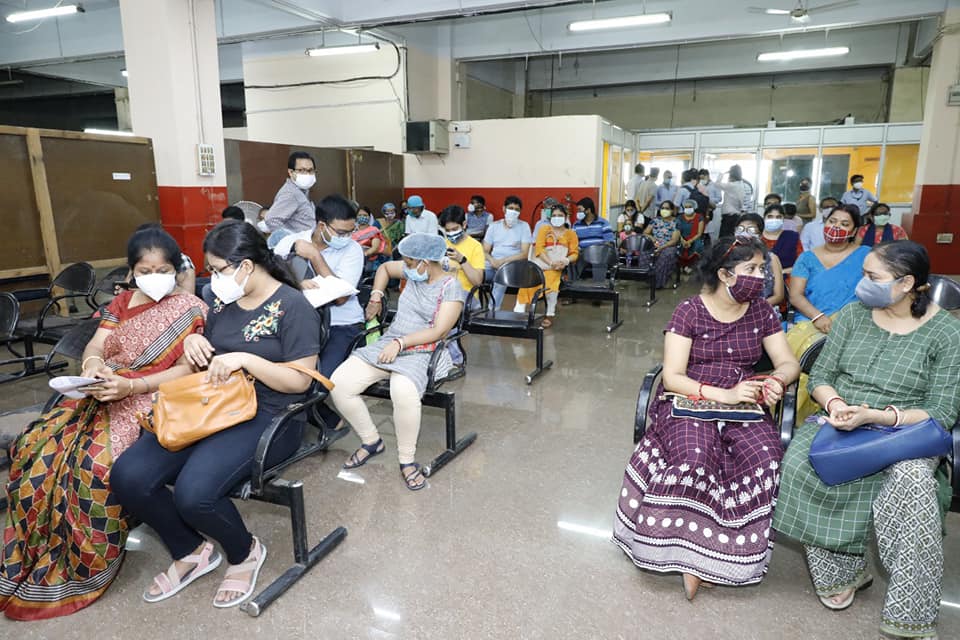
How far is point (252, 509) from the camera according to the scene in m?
2.70

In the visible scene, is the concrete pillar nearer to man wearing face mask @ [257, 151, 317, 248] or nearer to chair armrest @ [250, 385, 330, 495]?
man wearing face mask @ [257, 151, 317, 248]

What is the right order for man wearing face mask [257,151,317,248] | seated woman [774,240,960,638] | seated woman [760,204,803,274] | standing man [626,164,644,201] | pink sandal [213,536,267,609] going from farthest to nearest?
standing man [626,164,644,201] < seated woman [760,204,803,274] < man wearing face mask [257,151,317,248] < pink sandal [213,536,267,609] < seated woman [774,240,960,638]

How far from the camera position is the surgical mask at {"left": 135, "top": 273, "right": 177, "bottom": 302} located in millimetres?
2287

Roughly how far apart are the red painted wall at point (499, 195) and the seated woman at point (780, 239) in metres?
4.36

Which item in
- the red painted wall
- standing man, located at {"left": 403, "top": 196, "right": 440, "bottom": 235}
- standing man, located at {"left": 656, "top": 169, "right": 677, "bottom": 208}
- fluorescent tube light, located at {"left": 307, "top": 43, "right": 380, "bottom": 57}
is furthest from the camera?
standing man, located at {"left": 656, "top": 169, "right": 677, "bottom": 208}

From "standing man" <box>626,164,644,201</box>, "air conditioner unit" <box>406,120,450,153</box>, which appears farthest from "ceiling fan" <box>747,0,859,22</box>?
"air conditioner unit" <box>406,120,450,153</box>

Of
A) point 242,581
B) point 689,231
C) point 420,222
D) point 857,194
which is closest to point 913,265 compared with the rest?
point 242,581

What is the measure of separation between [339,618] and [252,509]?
2.94 ft

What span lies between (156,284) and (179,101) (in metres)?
4.60

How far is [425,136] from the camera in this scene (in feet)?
32.8

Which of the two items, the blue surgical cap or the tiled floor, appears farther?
the blue surgical cap

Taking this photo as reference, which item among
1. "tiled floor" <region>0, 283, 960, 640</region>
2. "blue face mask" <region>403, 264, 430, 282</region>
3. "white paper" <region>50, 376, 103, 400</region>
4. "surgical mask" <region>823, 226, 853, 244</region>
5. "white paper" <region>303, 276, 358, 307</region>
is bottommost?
"tiled floor" <region>0, 283, 960, 640</region>

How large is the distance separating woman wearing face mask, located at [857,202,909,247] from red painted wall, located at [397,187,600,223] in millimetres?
4289

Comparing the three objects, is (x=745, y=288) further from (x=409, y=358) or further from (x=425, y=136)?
(x=425, y=136)
